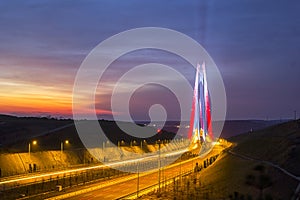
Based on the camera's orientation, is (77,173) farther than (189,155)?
No

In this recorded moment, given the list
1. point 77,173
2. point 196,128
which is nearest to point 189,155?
point 196,128

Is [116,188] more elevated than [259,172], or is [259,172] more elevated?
[259,172]

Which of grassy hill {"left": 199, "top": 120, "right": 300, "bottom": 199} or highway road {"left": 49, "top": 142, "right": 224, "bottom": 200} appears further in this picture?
highway road {"left": 49, "top": 142, "right": 224, "bottom": 200}

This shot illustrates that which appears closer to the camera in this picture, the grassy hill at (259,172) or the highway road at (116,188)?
the grassy hill at (259,172)

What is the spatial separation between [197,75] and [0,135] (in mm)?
54974

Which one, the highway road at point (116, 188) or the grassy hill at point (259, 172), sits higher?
the grassy hill at point (259, 172)

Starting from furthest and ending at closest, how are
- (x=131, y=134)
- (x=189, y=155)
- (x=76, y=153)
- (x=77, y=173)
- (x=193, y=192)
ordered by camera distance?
(x=131, y=134) → (x=189, y=155) → (x=76, y=153) → (x=77, y=173) → (x=193, y=192)

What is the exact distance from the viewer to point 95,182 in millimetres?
57812

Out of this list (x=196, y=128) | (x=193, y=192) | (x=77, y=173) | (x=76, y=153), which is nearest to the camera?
(x=193, y=192)

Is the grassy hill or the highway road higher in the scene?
the grassy hill

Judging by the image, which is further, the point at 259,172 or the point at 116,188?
the point at 116,188

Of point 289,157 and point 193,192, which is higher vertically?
point 289,157

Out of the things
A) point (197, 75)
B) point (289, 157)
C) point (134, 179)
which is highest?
point (197, 75)

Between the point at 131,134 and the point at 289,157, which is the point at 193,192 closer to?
the point at 289,157
